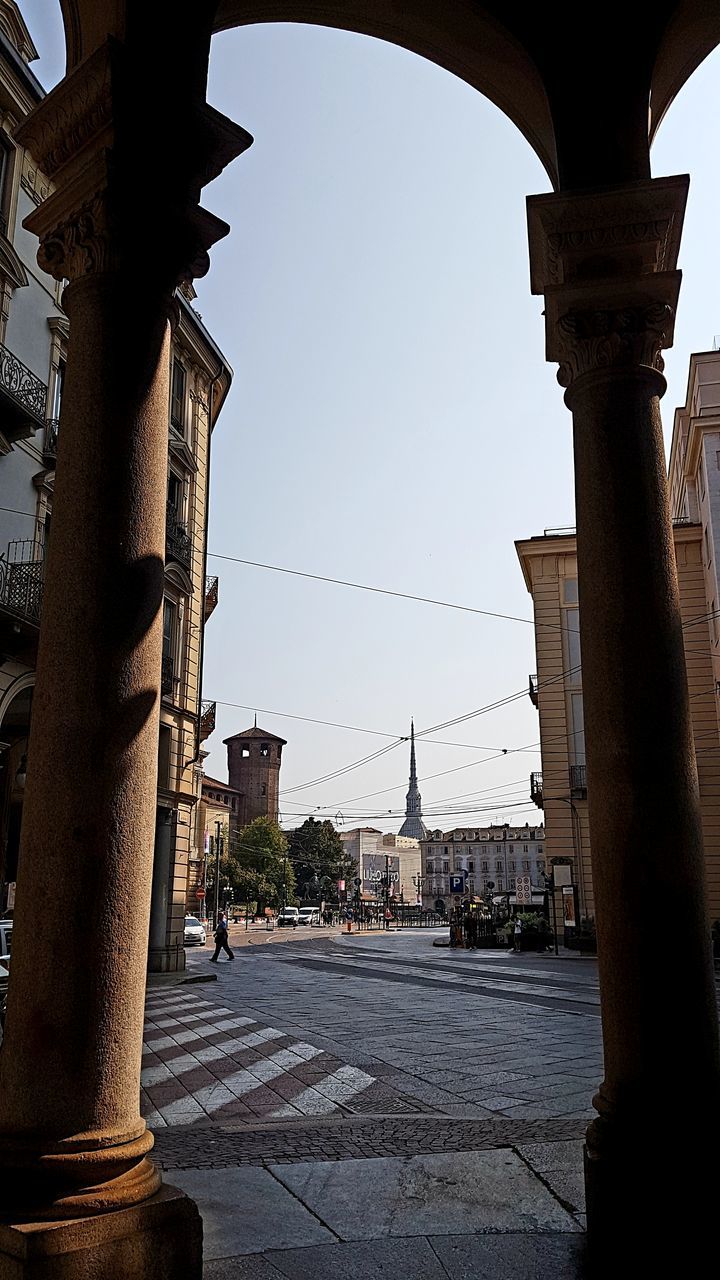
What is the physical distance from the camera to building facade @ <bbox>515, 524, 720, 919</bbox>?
30281 millimetres

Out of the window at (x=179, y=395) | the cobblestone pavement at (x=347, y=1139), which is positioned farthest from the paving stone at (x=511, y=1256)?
the window at (x=179, y=395)

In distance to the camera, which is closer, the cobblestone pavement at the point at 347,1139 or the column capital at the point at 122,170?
the column capital at the point at 122,170

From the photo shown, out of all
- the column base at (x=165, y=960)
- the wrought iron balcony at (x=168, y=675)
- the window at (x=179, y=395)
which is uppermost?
the window at (x=179, y=395)

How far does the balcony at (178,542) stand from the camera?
845 inches

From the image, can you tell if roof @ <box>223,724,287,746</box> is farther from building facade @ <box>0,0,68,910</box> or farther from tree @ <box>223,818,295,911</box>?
building facade @ <box>0,0,68,910</box>

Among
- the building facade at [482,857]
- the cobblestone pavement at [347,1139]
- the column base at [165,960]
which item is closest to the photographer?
the cobblestone pavement at [347,1139]

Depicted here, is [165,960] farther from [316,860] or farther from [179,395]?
[316,860]

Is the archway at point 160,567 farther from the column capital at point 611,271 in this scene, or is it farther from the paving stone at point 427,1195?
the paving stone at point 427,1195

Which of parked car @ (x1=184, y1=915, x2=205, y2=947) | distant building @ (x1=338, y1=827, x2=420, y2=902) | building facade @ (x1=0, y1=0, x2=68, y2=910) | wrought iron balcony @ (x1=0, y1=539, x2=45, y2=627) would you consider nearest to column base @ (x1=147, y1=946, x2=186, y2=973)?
building facade @ (x1=0, y1=0, x2=68, y2=910)

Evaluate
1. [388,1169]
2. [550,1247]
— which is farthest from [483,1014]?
[550,1247]

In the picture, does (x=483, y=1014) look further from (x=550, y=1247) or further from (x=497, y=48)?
(x=497, y=48)

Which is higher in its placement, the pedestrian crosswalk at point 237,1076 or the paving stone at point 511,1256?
the paving stone at point 511,1256

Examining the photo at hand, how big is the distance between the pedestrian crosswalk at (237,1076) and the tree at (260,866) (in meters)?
67.6

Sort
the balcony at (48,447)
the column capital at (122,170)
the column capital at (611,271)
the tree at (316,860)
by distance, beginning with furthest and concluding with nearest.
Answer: the tree at (316,860)
the balcony at (48,447)
the column capital at (611,271)
the column capital at (122,170)
